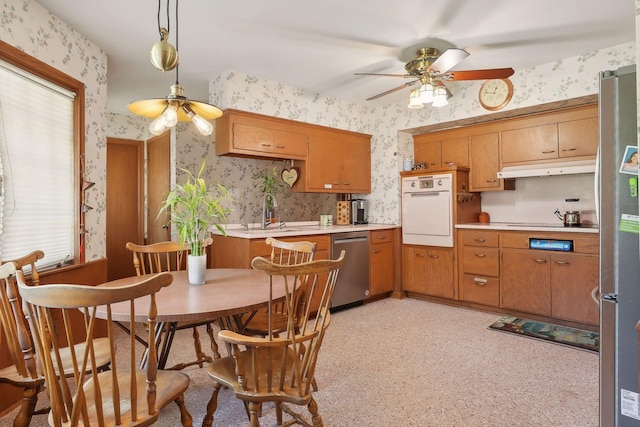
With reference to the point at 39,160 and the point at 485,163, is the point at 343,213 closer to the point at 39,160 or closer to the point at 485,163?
the point at 485,163

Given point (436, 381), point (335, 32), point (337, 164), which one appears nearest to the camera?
point (436, 381)

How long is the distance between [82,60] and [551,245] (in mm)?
4387

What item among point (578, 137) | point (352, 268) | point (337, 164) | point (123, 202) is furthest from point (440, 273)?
point (123, 202)

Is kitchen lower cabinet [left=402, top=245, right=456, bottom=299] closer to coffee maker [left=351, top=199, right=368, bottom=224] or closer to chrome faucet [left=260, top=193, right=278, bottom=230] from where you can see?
coffee maker [left=351, top=199, right=368, bottom=224]

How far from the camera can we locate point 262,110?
379 cm

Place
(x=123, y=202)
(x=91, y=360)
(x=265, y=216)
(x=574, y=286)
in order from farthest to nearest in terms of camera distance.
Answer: (x=123, y=202) → (x=265, y=216) → (x=574, y=286) → (x=91, y=360)

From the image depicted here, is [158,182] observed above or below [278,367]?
above

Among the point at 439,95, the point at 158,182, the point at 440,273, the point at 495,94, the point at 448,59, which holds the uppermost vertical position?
the point at 495,94

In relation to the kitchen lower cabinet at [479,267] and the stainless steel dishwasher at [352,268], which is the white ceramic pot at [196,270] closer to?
the stainless steel dishwasher at [352,268]

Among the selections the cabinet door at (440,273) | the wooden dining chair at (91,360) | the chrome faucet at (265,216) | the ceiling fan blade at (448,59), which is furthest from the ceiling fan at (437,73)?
the wooden dining chair at (91,360)

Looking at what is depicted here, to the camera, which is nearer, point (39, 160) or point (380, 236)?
point (39, 160)

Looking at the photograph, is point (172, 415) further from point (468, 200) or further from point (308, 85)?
point (468, 200)

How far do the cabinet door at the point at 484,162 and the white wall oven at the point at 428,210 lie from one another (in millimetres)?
376

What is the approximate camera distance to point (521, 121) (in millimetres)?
3834
